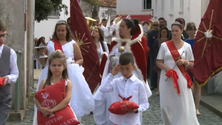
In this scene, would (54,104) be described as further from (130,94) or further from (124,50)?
(124,50)

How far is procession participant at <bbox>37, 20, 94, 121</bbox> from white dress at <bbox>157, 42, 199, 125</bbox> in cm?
128

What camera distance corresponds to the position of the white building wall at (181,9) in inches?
723

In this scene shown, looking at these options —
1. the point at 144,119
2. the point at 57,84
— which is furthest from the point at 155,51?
the point at 57,84

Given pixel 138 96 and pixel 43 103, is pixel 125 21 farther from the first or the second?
pixel 43 103

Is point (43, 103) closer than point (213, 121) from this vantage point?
Yes

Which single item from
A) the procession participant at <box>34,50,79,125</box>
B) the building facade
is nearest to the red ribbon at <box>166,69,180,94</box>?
the procession participant at <box>34,50,79,125</box>

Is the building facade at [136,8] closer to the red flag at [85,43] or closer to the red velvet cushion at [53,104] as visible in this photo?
the red flag at [85,43]

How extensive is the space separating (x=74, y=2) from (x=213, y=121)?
380cm

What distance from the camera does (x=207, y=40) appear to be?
31.8 ft

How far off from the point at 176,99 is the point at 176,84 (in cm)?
27

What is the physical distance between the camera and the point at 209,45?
31.8 ft

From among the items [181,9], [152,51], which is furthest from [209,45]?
[181,9]

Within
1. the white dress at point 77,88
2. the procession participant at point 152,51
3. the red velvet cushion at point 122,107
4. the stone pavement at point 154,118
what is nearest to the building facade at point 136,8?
the procession participant at point 152,51

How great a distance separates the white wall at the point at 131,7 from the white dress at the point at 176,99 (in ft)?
123
